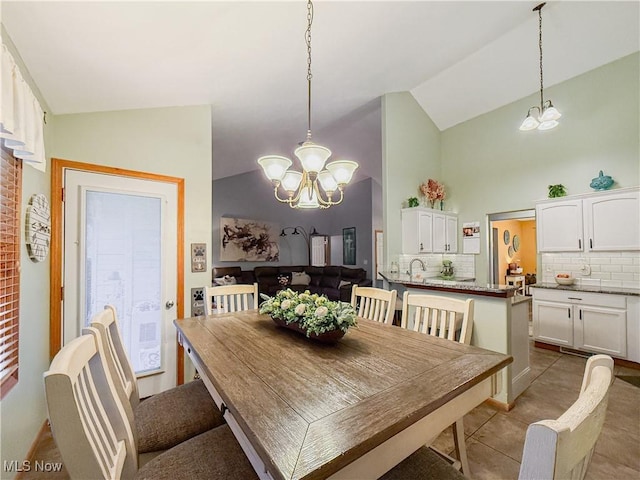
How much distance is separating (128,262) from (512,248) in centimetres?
644

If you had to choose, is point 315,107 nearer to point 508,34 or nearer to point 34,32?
point 508,34

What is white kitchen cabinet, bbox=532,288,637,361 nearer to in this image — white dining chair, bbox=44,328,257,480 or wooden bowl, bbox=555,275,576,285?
wooden bowl, bbox=555,275,576,285

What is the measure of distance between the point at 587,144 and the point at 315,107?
143 inches

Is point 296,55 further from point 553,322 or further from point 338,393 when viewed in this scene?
point 553,322

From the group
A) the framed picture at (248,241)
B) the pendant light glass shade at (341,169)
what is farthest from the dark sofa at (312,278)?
the pendant light glass shade at (341,169)

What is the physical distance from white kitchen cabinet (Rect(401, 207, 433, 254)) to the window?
158 inches

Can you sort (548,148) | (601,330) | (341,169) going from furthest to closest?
(548,148) → (601,330) → (341,169)

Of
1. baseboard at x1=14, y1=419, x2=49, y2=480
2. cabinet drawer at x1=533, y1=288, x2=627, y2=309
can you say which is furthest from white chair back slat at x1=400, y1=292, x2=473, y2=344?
Result: cabinet drawer at x1=533, y1=288, x2=627, y2=309

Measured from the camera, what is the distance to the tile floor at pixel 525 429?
1745 mm

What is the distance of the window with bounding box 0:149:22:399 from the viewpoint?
4.82 feet

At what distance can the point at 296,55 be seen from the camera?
98.6 inches

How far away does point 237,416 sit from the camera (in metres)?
0.92

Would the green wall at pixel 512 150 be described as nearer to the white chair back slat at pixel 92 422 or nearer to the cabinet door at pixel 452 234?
the cabinet door at pixel 452 234

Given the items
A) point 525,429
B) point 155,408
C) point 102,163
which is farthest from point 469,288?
point 102,163
